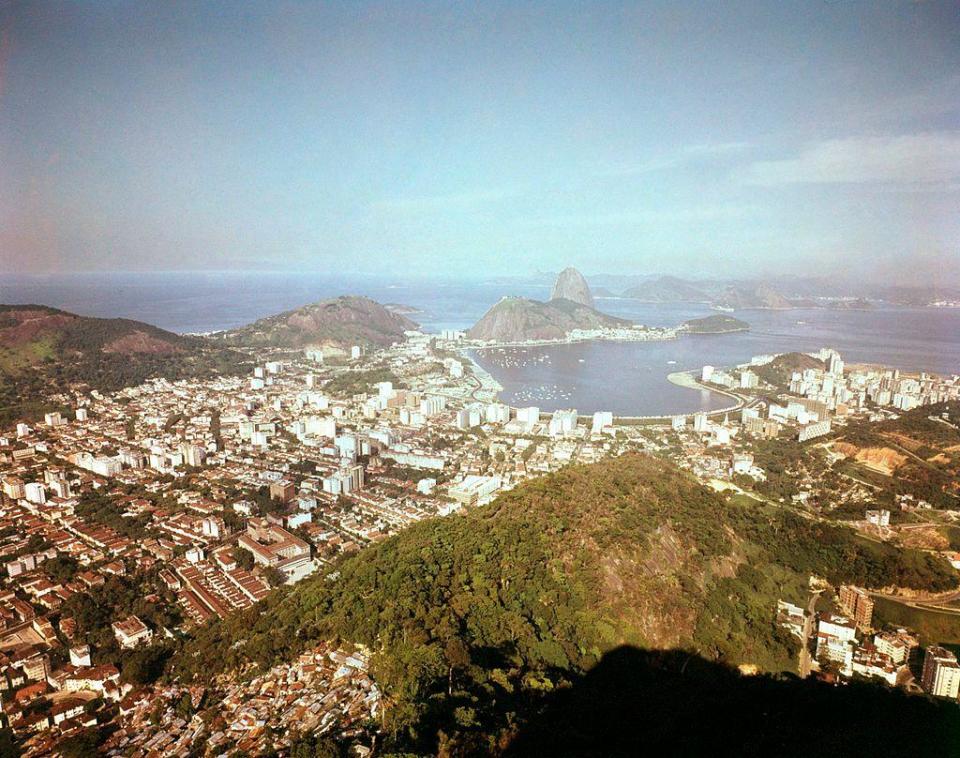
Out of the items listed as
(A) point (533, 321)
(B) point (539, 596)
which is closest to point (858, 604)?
(B) point (539, 596)

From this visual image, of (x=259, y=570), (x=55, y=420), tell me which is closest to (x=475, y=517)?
(x=259, y=570)

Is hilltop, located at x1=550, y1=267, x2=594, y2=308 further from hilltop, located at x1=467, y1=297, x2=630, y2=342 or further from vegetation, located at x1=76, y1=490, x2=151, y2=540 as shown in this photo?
vegetation, located at x1=76, y1=490, x2=151, y2=540

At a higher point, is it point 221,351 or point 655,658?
point 221,351

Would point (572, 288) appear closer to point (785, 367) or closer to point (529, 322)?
point (529, 322)

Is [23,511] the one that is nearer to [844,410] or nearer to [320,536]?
[320,536]

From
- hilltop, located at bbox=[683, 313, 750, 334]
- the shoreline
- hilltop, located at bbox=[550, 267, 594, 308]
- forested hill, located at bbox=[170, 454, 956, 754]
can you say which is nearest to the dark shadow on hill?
forested hill, located at bbox=[170, 454, 956, 754]

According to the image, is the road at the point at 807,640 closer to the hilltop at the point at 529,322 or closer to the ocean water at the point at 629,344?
the ocean water at the point at 629,344
